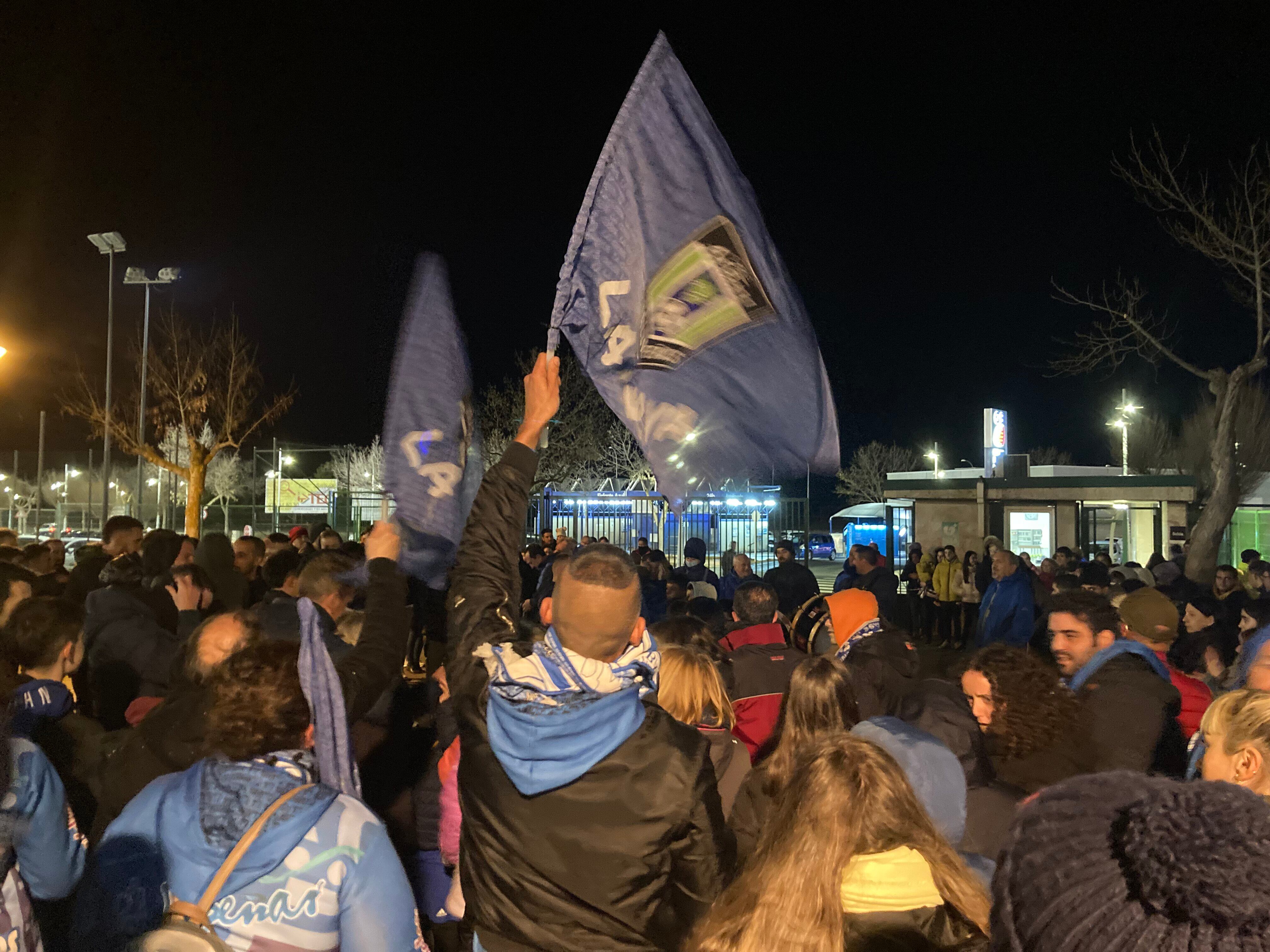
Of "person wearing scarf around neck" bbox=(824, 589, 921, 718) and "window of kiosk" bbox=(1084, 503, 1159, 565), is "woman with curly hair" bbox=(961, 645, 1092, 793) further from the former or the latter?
"window of kiosk" bbox=(1084, 503, 1159, 565)

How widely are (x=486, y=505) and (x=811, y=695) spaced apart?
4.81 ft

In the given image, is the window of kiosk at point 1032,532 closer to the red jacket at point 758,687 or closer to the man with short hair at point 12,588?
the red jacket at point 758,687

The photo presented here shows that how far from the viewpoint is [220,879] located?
2.14m

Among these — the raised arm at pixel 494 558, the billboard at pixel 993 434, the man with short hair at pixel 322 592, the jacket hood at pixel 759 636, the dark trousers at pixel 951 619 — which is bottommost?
the dark trousers at pixel 951 619

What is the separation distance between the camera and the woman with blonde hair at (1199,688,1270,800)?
265 cm

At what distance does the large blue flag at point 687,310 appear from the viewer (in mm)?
4828

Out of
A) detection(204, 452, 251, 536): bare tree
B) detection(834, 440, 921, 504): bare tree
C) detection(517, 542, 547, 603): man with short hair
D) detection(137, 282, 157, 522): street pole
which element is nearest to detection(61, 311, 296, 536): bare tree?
detection(137, 282, 157, 522): street pole

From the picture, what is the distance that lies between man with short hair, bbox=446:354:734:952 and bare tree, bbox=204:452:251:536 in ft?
243

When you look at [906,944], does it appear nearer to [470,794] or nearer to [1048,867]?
[1048,867]

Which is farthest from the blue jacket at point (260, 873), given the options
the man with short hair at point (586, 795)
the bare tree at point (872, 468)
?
the bare tree at point (872, 468)

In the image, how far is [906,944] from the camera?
6.53 feet

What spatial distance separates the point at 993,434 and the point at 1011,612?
95.4 feet

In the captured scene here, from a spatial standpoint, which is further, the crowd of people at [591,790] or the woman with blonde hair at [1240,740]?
the woman with blonde hair at [1240,740]

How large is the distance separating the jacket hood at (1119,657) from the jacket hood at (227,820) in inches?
146
